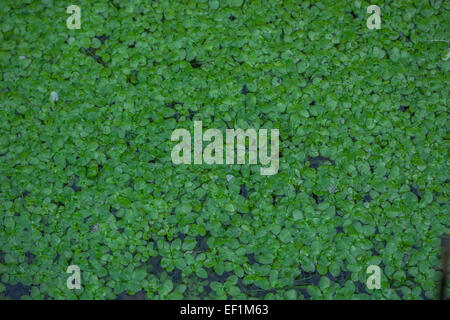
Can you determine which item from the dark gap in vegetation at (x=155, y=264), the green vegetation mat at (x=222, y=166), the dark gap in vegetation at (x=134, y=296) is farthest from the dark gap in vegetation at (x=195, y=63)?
the dark gap in vegetation at (x=134, y=296)

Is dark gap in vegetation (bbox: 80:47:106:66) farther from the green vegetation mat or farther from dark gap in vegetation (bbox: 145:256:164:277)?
dark gap in vegetation (bbox: 145:256:164:277)

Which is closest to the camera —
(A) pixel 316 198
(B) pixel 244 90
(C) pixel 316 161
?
(A) pixel 316 198

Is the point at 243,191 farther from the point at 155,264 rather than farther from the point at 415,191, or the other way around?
the point at 415,191

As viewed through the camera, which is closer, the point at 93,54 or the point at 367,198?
the point at 367,198

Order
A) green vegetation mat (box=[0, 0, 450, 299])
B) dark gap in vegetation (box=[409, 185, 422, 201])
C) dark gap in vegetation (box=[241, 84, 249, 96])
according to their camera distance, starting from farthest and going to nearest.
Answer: dark gap in vegetation (box=[241, 84, 249, 96]) → dark gap in vegetation (box=[409, 185, 422, 201]) → green vegetation mat (box=[0, 0, 450, 299])

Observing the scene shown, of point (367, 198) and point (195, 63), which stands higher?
point (195, 63)

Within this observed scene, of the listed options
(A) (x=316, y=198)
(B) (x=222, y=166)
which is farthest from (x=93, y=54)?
(A) (x=316, y=198)

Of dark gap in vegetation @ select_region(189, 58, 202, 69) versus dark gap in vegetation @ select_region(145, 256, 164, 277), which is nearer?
dark gap in vegetation @ select_region(145, 256, 164, 277)

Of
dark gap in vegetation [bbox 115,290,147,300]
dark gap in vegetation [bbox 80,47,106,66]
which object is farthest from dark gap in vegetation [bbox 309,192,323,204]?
dark gap in vegetation [bbox 80,47,106,66]
